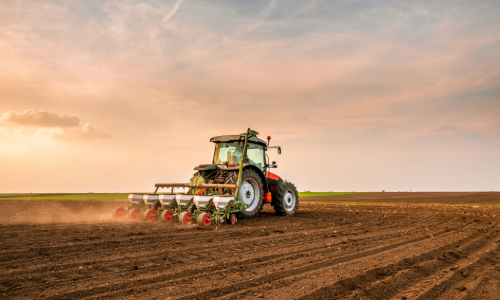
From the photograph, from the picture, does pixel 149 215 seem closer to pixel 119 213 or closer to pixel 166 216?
pixel 166 216

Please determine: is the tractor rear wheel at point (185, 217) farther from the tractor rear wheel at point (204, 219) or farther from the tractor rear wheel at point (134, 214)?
the tractor rear wheel at point (134, 214)

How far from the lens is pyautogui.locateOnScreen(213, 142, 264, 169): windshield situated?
11.7m

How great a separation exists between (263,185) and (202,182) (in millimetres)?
2254

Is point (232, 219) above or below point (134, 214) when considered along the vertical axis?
below

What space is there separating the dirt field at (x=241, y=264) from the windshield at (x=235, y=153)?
3.50 m

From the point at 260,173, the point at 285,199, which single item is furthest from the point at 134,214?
the point at 285,199

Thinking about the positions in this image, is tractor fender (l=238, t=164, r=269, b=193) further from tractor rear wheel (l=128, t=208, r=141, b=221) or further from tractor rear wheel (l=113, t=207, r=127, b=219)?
tractor rear wheel (l=113, t=207, r=127, b=219)

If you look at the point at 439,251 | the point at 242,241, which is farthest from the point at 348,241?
the point at 242,241

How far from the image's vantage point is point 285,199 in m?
12.7

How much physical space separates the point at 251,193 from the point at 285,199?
2220mm

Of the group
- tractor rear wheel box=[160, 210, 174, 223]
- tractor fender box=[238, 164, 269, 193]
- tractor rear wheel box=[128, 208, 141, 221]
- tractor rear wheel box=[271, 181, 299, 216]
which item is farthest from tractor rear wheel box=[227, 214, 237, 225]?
tractor rear wheel box=[128, 208, 141, 221]

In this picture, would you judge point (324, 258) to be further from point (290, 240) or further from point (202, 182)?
point (202, 182)

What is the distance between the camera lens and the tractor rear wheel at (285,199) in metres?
12.3

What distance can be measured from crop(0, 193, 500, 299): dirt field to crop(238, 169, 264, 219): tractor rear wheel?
1965 millimetres
